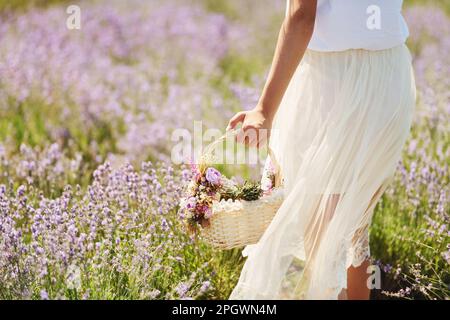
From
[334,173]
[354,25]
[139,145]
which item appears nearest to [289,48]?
[354,25]

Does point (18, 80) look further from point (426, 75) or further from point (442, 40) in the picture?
point (442, 40)

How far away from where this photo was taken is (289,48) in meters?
2.29

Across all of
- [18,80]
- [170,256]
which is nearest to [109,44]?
[18,80]

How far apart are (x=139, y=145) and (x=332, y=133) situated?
223 centimetres

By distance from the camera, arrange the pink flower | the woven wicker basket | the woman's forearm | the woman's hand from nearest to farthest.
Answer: the woman's forearm, the woman's hand, the woven wicker basket, the pink flower

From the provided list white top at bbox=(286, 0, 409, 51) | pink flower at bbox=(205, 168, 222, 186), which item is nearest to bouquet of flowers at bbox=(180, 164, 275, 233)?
pink flower at bbox=(205, 168, 222, 186)

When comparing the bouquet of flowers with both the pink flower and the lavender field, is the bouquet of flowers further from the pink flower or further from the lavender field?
the lavender field

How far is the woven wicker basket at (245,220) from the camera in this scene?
254cm

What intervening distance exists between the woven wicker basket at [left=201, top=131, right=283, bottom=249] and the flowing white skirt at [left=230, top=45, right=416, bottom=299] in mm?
132

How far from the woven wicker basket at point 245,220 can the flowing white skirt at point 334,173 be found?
5.2 inches

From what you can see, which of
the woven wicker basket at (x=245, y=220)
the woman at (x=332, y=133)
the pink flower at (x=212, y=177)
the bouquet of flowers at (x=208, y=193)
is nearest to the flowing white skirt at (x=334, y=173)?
the woman at (x=332, y=133)

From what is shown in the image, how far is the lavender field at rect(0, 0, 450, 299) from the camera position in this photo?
272cm

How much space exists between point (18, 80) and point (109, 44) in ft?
4.54

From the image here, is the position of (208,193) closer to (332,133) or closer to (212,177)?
(212,177)
